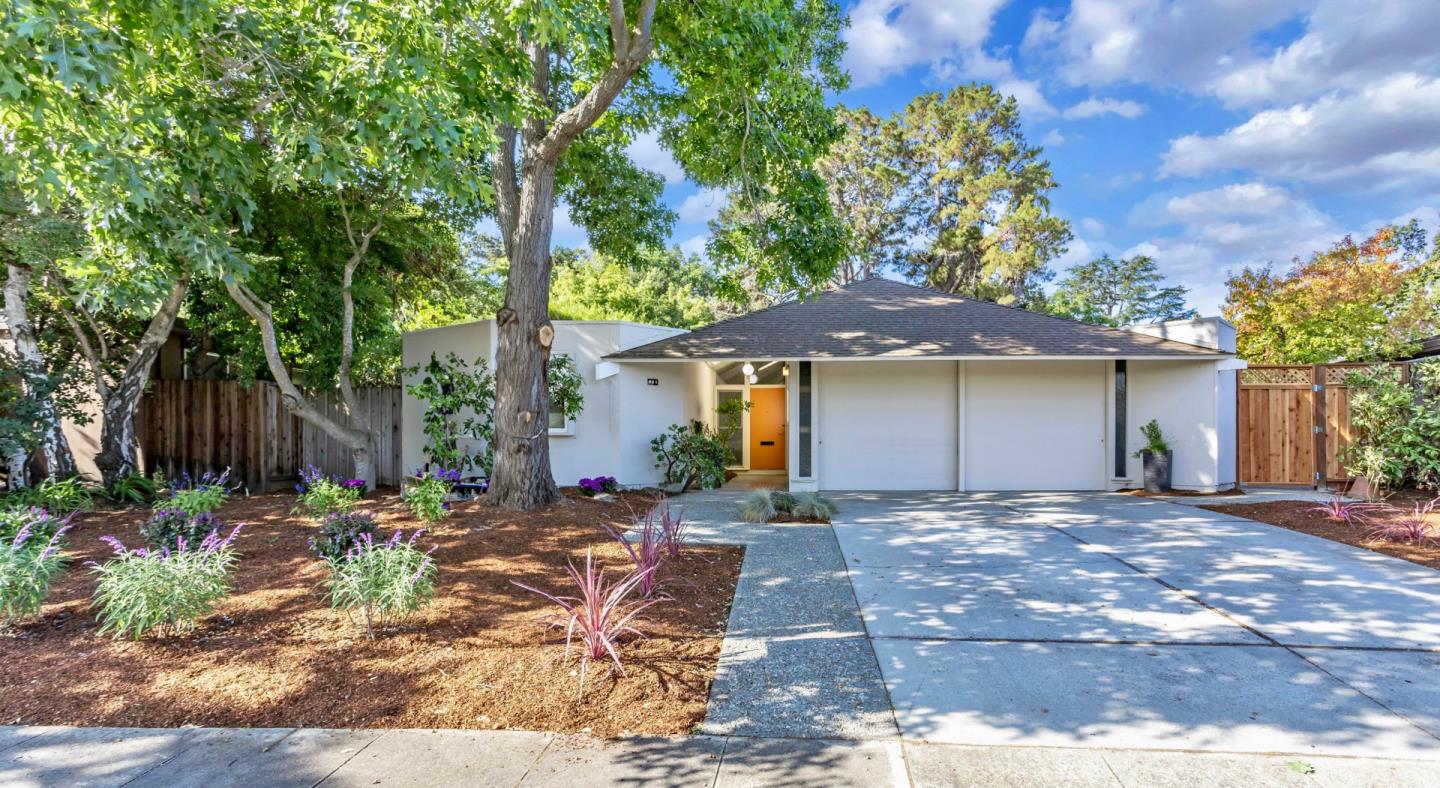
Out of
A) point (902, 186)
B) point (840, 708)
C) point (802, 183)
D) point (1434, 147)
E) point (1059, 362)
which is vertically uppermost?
point (902, 186)

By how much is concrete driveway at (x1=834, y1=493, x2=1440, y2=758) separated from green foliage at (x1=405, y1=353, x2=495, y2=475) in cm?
585

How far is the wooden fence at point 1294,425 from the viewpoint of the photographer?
974 centimetres

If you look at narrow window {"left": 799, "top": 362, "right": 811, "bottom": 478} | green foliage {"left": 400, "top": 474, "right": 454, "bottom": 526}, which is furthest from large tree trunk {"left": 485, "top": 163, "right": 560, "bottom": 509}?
narrow window {"left": 799, "top": 362, "right": 811, "bottom": 478}

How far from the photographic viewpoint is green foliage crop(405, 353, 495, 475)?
8657 mm

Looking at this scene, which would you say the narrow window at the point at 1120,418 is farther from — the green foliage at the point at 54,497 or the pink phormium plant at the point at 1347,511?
the green foliage at the point at 54,497

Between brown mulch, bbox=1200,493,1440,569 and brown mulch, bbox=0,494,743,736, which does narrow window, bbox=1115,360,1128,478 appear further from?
brown mulch, bbox=0,494,743,736

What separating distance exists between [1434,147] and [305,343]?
25232 mm

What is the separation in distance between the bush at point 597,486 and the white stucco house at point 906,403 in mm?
848

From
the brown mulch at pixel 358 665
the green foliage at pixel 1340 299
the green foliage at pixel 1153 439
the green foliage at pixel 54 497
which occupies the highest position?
the green foliage at pixel 1340 299

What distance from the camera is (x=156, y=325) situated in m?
8.20

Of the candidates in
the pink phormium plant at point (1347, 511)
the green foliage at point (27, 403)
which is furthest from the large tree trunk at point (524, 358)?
the pink phormium plant at point (1347, 511)

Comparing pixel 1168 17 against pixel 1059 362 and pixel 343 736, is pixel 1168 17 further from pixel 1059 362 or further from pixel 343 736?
pixel 343 736

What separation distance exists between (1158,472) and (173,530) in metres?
12.7

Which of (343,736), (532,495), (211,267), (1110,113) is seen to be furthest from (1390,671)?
(1110,113)
